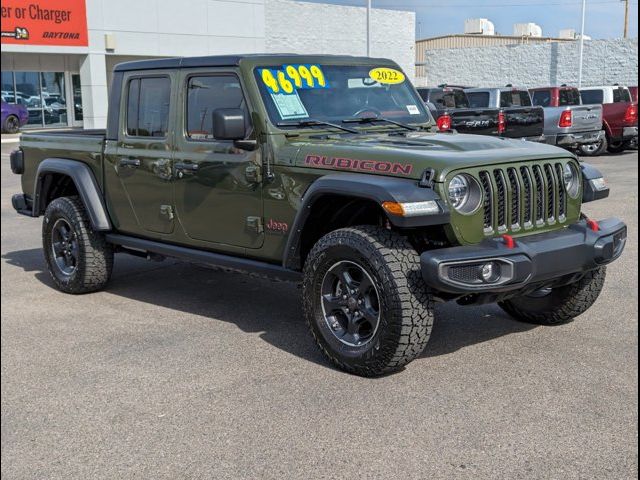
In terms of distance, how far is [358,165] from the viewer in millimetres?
4656

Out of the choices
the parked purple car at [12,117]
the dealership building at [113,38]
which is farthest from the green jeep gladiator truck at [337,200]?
the parked purple car at [12,117]

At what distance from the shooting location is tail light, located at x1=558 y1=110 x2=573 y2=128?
17094mm

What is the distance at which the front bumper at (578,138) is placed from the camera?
17.2m

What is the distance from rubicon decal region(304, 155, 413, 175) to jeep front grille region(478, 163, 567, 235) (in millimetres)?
437

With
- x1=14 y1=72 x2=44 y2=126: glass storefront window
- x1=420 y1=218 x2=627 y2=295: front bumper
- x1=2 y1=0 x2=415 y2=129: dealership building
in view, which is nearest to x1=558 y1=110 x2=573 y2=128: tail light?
Result: x1=420 y1=218 x2=627 y2=295: front bumper

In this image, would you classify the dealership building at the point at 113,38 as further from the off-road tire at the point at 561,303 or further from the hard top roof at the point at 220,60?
the off-road tire at the point at 561,303

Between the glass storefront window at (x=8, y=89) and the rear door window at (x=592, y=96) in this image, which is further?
the glass storefront window at (x=8, y=89)

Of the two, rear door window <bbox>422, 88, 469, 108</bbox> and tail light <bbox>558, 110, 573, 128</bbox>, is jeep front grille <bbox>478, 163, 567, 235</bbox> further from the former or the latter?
rear door window <bbox>422, 88, 469, 108</bbox>

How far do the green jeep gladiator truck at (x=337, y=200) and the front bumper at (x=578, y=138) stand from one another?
11965 millimetres

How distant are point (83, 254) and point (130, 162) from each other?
917mm

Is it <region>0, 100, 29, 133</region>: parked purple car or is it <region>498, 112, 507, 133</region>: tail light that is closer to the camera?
<region>498, 112, 507, 133</region>: tail light

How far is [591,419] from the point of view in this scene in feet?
13.1

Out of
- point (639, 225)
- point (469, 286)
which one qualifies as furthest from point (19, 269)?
point (639, 225)

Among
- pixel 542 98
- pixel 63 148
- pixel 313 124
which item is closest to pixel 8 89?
pixel 542 98
